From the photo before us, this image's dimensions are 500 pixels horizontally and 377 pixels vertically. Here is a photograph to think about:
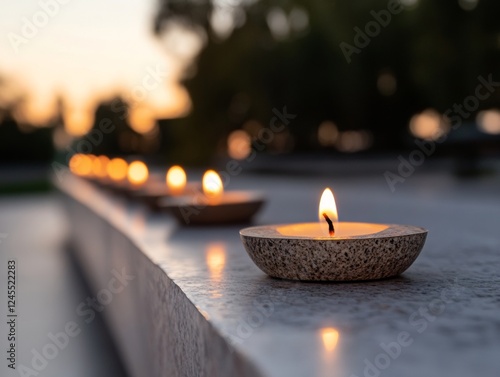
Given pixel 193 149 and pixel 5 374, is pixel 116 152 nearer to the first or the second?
pixel 193 149

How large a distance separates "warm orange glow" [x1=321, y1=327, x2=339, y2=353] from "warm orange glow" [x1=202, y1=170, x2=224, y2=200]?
5.16 feet

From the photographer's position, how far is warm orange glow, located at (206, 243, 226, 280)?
1557 millimetres

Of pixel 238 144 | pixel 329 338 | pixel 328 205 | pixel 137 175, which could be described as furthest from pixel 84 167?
pixel 329 338

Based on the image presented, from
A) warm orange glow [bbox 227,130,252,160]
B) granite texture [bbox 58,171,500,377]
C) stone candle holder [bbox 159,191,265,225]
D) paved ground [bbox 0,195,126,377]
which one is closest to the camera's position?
granite texture [bbox 58,171,500,377]

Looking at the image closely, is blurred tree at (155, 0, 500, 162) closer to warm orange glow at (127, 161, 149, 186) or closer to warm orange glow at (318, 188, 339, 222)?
warm orange glow at (127, 161, 149, 186)

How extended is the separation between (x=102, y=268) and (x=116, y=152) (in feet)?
87.5

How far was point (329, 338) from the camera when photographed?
0.95 m

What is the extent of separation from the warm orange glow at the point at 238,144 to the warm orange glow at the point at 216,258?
1767 cm

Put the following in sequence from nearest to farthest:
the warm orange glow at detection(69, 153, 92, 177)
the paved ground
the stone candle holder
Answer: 1. the stone candle holder
2. the paved ground
3. the warm orange glow at detection(69, 153, 92, 177)

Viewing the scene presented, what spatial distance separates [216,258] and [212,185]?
80cm

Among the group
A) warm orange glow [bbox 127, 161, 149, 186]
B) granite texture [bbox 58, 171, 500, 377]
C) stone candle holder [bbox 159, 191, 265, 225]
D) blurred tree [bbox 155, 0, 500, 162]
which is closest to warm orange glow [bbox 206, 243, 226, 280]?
granite texture [bbox 58, 171, 500, 377]

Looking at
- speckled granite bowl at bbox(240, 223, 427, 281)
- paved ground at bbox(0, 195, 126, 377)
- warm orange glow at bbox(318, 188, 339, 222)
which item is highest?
warm orange glow at bbox(318, 188, 339, 222)

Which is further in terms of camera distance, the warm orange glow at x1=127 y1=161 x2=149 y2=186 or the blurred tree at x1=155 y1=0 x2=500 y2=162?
the blurred tree at x1=155 y1=0 x2=500 y2=162

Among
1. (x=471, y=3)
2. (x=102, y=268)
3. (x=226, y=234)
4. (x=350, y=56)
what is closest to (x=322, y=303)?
(x=226, y=234)
